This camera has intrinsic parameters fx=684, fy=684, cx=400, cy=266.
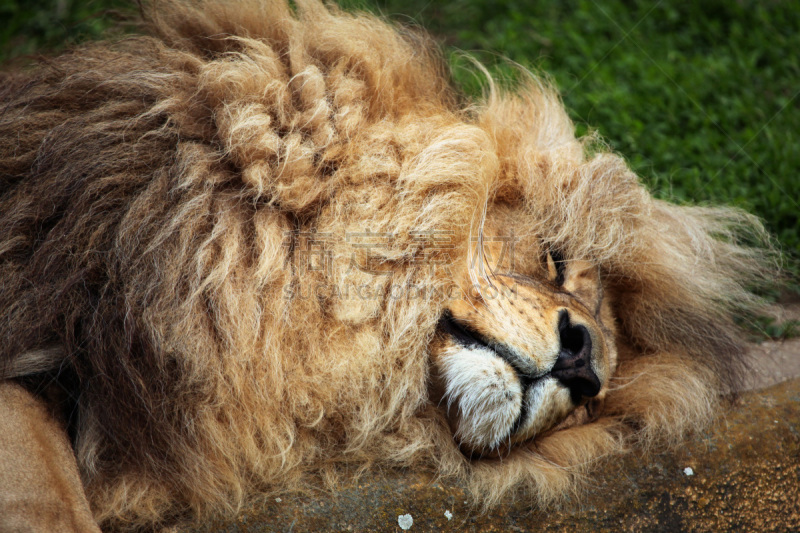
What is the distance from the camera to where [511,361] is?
1.91 m

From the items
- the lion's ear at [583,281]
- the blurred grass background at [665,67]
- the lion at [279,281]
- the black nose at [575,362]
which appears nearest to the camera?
the lion at [279,281]

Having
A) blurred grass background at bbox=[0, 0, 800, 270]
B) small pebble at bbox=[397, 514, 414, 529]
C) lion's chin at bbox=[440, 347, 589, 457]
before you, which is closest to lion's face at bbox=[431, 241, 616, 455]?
lion's chin at bbox=[440, 347, 589, 457]

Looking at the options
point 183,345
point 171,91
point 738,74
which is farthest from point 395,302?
point 738,74

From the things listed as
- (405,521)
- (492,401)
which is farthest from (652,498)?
(405,521)

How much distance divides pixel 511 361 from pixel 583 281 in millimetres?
532

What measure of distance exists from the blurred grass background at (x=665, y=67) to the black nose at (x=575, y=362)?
1287 millimetres

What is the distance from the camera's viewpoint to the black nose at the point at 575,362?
6.44 ft

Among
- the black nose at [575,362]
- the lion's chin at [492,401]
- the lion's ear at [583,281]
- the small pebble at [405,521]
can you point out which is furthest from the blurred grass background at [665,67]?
the small pebble at [405,521]

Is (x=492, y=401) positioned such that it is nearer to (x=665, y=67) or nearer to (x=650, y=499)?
(x=650, y=499)

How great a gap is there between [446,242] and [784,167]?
229 centimetres

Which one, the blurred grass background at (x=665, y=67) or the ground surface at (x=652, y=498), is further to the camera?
the blurred grass background at (x=665, y=67)

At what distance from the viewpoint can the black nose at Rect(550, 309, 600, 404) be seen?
1964mm

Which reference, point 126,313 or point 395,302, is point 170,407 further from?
point 395,302

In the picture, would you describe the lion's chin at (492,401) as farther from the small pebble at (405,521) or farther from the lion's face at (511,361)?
the small pebble at (405,521)
